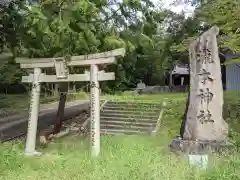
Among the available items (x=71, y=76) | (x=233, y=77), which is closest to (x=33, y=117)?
(x=71, y=76)

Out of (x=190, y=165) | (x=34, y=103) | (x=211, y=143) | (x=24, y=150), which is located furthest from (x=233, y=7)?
(x=24, y=150)

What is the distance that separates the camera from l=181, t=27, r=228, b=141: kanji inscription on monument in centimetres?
862

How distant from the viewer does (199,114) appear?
8.74m

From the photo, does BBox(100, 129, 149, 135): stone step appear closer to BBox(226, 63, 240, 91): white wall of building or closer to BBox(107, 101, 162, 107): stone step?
BBox(107, 101, 162, 107): stone step

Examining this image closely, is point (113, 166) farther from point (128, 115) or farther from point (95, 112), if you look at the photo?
point (128, 115)

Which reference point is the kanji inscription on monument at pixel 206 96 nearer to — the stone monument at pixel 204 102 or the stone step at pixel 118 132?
the stone monument at pixel 204 102

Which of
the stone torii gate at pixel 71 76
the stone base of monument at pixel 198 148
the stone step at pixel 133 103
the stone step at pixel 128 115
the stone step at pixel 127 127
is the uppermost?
the stone torii gate at pixel 71 76

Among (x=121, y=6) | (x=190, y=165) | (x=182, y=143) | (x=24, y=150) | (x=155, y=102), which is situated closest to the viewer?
(x=190, y=165)

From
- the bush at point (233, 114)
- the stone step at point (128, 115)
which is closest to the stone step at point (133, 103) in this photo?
the stone step at point (128, 115)

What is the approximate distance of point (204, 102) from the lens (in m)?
8.80

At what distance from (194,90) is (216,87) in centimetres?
57

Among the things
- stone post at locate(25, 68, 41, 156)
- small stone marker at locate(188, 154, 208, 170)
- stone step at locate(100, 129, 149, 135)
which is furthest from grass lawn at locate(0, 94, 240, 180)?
stone step at locate(100, 129, 149, 135)

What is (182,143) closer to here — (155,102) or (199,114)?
(199,114)

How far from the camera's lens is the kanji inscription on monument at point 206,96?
8.62 metres
